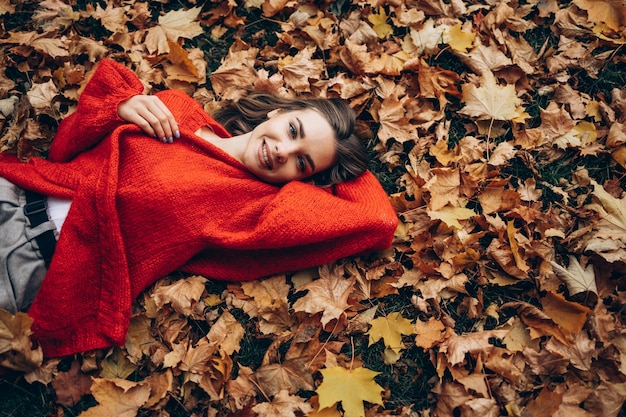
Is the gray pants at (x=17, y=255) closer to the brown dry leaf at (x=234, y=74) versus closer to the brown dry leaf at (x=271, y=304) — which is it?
the brown dry leaf at (x=271, y=304)

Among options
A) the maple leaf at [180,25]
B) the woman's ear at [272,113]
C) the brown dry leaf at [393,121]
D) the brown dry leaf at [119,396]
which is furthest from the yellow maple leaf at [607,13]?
the brown dry leaf at [119,396]

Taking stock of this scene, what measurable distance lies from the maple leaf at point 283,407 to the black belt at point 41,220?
134cm

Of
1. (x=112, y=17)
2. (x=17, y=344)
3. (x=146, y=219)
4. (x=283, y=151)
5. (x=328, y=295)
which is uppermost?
(x=112, y=17)

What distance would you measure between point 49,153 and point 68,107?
385 millimetres

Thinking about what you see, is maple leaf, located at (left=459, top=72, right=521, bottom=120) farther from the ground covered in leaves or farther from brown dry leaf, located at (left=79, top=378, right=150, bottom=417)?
brown dry leaf, located at (left=79, top=378, right=150, bottom=417)

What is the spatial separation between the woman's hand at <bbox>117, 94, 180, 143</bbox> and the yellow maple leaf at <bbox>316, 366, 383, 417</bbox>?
5.08 ft

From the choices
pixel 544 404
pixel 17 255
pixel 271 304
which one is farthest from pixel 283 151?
pixel 544 404

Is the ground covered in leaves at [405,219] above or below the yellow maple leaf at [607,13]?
below

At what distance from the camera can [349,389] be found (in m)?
2.23

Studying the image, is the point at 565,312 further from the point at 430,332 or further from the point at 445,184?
the point at 445,184

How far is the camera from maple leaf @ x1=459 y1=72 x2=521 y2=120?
292cm

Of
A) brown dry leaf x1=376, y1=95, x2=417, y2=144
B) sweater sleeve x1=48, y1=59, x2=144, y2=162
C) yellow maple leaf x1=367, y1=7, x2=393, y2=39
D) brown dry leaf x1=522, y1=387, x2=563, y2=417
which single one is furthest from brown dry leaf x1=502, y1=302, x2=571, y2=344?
sweater sleeve x1=48, y1=59, x2=144, y2=162

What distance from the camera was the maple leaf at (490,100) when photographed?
2.92 metres

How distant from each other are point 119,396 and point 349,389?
1.15m
